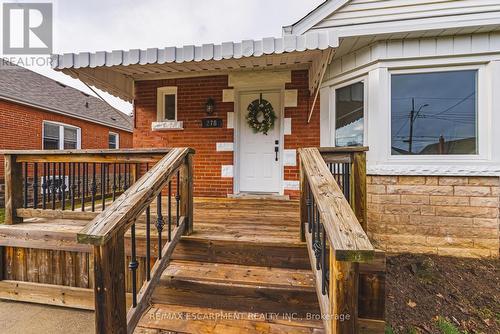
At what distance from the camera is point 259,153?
4438 mm

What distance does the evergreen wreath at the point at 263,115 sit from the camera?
432 centimetres

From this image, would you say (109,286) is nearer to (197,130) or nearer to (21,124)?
(197,130)

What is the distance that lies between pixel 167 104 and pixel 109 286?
13.1ft

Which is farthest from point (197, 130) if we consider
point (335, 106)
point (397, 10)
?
point (397, 10)

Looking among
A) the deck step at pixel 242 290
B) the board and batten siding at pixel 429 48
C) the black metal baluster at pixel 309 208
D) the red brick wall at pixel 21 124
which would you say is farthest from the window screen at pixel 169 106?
the red brick wall at pixel 21 124

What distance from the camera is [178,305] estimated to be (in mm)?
1859

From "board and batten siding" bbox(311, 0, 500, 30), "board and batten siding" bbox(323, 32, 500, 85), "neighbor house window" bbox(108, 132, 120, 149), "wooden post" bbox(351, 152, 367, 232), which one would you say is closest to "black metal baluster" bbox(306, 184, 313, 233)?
"wooden post" bbox(351, 152, 367, 232)

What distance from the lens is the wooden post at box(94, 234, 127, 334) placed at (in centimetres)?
127

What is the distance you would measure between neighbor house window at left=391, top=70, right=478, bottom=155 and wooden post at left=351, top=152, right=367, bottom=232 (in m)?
1.69

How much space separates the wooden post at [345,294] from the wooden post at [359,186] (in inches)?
42.4

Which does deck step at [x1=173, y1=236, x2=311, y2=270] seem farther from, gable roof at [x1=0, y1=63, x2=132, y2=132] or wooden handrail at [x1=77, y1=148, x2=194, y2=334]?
gable roof at [x1=0, y1=63, x2=132, y2=132]

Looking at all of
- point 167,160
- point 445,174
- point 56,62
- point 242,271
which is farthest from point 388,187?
point 56,62

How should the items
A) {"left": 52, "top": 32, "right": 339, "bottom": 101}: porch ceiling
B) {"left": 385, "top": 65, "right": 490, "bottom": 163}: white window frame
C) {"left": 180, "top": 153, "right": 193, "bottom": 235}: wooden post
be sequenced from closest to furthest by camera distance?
{"left": 180, "top": 153, "right": 193, "bottom": 235}: wooden post
{"left": 52, "top": 32, "right": 339, "bottom": 101}: porch ceiling
{"left": 385, "top": 65, "right": 490, "bottom": 163}: white window frame

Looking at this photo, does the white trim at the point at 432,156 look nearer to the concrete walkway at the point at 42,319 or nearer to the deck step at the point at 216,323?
the deck step at the point at 216,323
